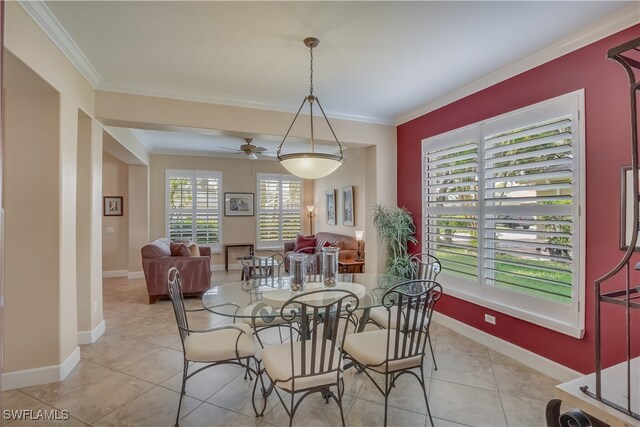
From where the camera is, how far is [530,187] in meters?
3.04

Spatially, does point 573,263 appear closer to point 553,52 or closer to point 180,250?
point 553,52

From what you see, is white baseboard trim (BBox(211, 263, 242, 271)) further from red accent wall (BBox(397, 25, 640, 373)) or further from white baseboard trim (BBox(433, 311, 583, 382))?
red accent wall (BBox(397, 25, 640, 373))

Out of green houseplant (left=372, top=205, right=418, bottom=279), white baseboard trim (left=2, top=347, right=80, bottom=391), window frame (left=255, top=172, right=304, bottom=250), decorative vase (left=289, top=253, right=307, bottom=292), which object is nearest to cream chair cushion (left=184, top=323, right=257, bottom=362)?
decorative vase (left=289, top=253, right=307, bottom=292)

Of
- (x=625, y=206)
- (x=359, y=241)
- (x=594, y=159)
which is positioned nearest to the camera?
(x=625, y=206)

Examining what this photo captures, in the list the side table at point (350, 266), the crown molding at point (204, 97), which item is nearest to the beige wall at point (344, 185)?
the side table at point (350, 266)

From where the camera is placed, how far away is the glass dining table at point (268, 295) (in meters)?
2.53

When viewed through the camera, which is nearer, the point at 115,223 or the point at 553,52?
the point at 553,52

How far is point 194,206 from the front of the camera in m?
7.83

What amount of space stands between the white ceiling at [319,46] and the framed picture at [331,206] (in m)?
3.60

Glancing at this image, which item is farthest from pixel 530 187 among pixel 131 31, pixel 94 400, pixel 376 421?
pixel 94 400

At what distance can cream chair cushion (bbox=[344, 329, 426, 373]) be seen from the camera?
2248 mm

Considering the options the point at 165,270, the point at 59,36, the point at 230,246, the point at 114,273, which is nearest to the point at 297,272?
the point at 59,36

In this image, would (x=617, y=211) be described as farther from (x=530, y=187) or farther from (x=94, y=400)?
(x=94, y=400)

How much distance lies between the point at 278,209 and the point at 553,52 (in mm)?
6524
